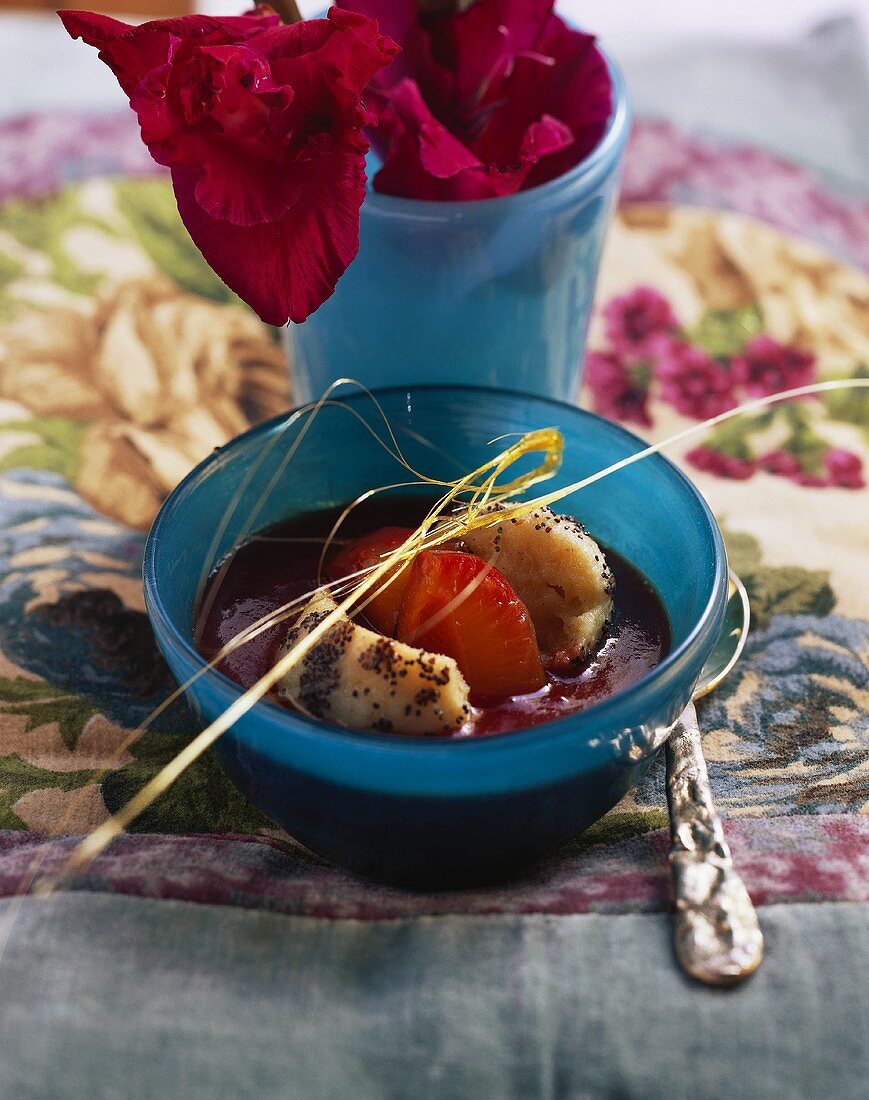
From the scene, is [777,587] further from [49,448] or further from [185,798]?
[49,448]

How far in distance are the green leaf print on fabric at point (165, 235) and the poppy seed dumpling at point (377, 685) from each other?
543mm

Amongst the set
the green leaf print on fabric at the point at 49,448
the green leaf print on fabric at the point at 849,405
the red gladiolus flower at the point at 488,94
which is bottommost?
the green leaf print on fabric at the point at 49,448

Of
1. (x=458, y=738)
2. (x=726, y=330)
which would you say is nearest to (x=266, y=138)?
(x=458, y=738)

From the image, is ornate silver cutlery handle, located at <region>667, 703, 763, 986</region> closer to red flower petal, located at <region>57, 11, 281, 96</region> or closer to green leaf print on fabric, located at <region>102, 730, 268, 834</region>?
green leaf print on fabric, located at <region>102, 730, 268, 834</region>

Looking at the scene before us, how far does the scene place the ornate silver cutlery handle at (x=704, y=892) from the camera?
1.85 feet

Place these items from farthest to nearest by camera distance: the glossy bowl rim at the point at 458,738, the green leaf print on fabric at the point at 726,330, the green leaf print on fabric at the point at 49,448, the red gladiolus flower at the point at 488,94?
the green leaf print on fabric at the point at 726,330, the green leaf print on fabric at the point at 49,448, the red gladiolus flower at the point at 488,94, the glossy bowl rim at the point at 458,738

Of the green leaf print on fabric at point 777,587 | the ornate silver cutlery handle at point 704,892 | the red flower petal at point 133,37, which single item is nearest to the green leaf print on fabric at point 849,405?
the green leaf print on fabric at point 777,587

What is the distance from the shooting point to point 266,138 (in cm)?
66

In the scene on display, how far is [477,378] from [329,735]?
1.21 ft

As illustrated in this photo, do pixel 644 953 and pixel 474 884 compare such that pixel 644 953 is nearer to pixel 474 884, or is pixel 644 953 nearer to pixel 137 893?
pixel 474 884

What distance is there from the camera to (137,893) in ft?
1.98

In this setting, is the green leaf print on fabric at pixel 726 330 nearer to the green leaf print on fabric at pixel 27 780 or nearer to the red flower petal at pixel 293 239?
the red flower petal at pixel 293 239

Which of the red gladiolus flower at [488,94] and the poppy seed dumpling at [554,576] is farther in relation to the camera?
the red gladiolus flower at [488,94]

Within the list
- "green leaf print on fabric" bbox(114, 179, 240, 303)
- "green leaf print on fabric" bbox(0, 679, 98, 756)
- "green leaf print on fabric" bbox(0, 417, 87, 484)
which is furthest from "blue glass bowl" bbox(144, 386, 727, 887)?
"green leaf print on fabric" bbox(114, 179, 240, 303)
